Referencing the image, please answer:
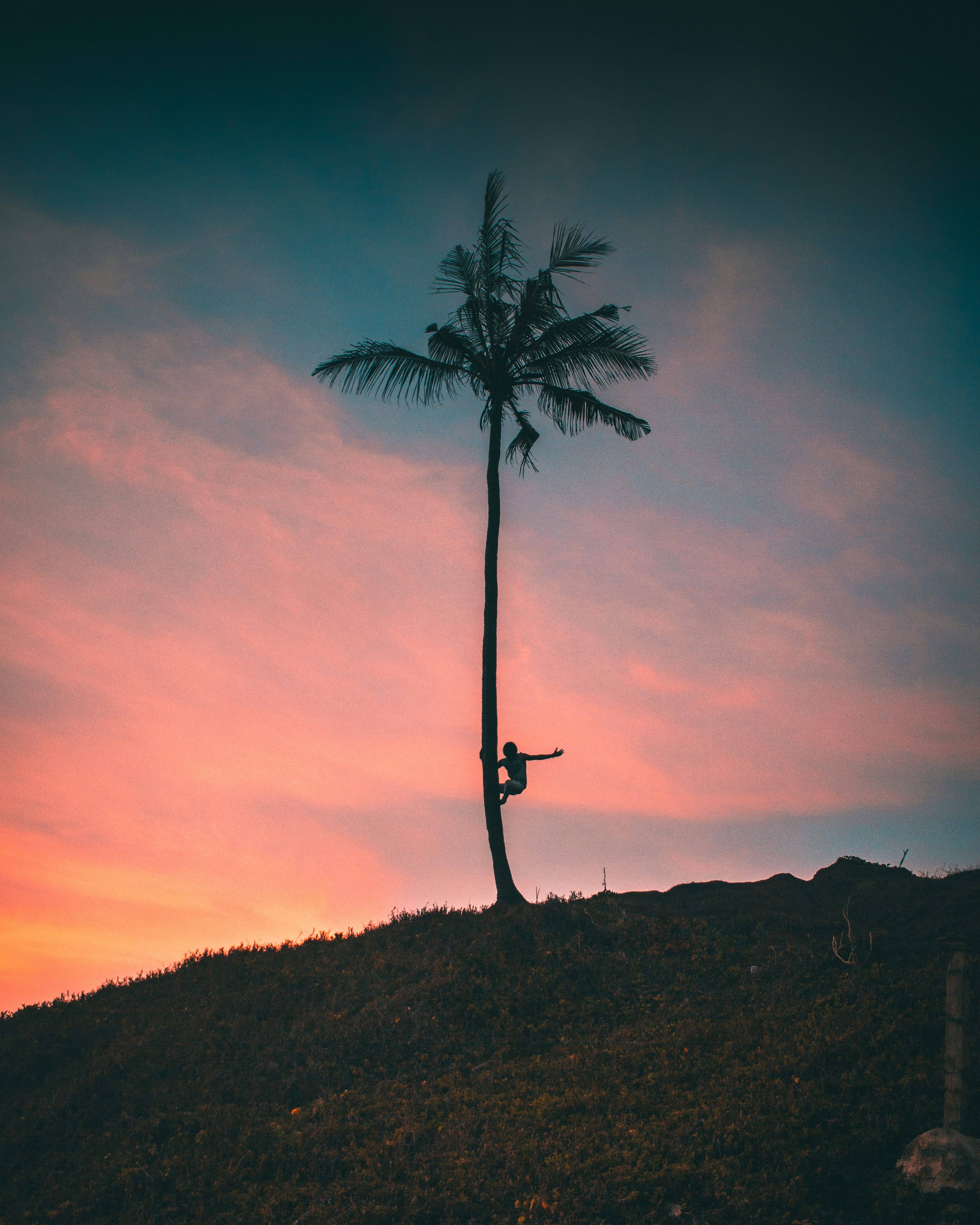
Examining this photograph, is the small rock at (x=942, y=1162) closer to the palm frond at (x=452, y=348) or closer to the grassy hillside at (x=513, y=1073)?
the grassy hillside at (x=513, y=1073)

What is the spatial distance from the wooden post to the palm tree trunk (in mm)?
9379

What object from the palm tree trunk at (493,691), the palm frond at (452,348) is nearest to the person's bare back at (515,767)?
the palm tree trunk at (493,691)

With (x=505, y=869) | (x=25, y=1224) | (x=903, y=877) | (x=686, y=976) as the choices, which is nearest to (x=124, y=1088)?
(x=25, y=1224)

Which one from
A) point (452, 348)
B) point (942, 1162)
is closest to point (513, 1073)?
point (942, 1162)

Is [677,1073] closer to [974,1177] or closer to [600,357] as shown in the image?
[974,1177]

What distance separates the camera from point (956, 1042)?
8.48m

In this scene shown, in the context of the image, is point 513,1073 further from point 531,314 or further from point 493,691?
point 531,314

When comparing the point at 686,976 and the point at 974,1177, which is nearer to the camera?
the point at 974,1177

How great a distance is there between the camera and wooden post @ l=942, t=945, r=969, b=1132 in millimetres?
8172

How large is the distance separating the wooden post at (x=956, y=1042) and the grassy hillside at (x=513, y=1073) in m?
0.40

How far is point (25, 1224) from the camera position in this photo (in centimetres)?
970

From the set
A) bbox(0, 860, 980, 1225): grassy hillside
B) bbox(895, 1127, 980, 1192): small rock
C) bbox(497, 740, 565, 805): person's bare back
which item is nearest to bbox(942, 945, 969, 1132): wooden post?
bbox(895, 1127, 980, 1192): small rock

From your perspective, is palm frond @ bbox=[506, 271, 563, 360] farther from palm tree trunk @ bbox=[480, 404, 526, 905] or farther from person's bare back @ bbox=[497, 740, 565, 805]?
person's bare back @ bbox=[497, 740, 565, 805]

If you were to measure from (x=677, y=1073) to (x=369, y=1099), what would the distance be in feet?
14.2
